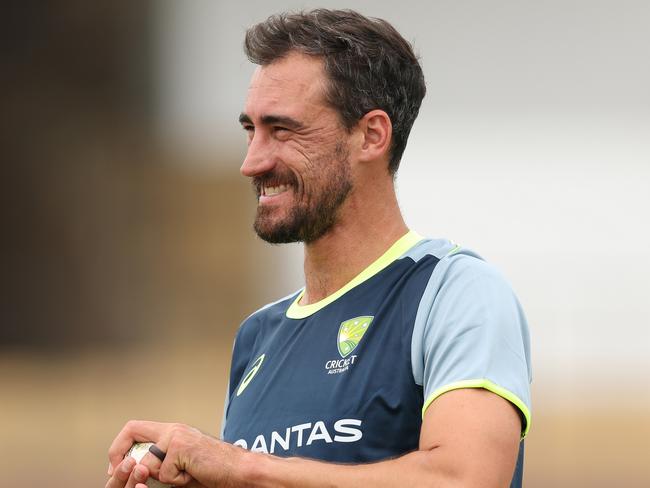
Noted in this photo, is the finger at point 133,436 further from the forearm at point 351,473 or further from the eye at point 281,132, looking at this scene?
the eye at point 281,132

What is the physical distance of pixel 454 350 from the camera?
251cm

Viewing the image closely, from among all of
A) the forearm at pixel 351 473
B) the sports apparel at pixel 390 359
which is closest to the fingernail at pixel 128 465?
the forearm at pixel 351 473

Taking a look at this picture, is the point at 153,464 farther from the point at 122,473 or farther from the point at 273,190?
the point at 273,190

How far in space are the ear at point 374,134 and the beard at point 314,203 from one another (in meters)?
0.06

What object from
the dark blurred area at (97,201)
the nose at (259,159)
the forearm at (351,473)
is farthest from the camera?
the dark blurred area at (97,201)

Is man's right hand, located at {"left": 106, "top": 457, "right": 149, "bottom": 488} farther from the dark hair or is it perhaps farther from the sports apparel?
the dark hair

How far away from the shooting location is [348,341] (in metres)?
2.79

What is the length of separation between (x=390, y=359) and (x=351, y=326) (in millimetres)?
201

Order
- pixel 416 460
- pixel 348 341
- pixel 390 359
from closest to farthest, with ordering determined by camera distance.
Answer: pixel 416 460 → pixel 390 359 → pixel 348 341

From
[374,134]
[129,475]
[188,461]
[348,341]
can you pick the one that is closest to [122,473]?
[129,475]

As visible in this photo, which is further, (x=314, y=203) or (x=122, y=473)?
(x=314, y=203)

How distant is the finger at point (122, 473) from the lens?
253 cm

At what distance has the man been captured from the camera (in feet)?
8.02

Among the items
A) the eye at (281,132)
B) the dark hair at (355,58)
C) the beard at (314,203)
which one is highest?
the dark hair at (355,58)
